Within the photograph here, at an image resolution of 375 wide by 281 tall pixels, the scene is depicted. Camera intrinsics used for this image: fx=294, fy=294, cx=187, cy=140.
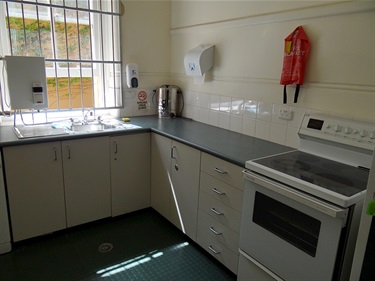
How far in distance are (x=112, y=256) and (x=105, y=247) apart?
0.44 ft

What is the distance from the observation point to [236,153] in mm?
1949

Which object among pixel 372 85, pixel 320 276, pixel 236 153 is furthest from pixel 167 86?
pixel 320 276

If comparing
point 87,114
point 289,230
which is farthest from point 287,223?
point 87,114

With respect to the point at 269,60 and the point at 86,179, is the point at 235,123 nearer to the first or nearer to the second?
the point at 269,60

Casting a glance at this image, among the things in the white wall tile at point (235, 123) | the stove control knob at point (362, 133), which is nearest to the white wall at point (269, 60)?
the white wall tile at point (235, 123)

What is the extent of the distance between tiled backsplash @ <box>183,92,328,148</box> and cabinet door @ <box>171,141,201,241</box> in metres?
0.55

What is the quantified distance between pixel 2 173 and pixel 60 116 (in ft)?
2.77

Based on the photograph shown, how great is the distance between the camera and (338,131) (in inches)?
70.0

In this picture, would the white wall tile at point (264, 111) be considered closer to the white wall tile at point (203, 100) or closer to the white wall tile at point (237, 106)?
the white wall tile at point (237, 106)

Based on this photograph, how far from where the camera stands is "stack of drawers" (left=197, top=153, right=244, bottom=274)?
6.26ft

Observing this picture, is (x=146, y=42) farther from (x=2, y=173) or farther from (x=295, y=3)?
(x=2, y=173)

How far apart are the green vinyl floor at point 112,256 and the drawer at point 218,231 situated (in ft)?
0.78

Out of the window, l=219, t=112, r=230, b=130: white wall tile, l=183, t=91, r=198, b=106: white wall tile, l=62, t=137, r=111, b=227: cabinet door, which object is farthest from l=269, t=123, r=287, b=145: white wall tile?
the window

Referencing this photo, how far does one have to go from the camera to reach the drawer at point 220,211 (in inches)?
76.0
